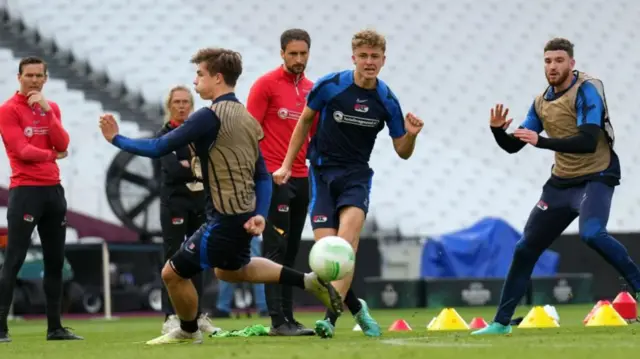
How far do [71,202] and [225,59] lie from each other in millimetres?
10862

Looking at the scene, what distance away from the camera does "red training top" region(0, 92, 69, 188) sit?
943 cm

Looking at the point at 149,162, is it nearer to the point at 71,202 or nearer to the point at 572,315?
the point at 71,202

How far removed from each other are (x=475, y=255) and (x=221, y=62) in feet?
36.3

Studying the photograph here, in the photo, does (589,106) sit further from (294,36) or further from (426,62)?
(426,62)

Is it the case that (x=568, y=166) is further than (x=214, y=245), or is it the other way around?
(x=568, y=166)

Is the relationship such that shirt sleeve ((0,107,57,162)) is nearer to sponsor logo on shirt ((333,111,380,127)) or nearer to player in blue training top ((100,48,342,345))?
player in blue training top ((100,48,342,345))

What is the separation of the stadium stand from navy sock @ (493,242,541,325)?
12.6 metres

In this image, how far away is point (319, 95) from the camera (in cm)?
848

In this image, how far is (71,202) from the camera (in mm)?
18094

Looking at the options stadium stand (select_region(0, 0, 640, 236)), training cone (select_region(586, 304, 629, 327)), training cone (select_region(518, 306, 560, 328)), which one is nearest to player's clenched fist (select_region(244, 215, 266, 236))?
training cone (select_region(518, 306, 560, 328))

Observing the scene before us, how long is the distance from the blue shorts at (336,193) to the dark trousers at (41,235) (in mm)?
2082

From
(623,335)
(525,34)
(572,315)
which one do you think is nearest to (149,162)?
(572,315)

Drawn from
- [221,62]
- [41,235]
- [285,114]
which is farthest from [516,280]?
[41,235]

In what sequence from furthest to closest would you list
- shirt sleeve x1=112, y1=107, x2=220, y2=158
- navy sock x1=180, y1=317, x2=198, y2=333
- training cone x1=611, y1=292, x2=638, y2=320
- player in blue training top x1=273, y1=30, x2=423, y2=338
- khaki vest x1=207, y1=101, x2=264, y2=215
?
training cone x1=611, y1=292, x2=638, y2=320, player in blue training top x1=273, y1=30, x2=423, y2=338, navy sock x1=180, y1=317, x2=198, y2=333, khaki vest x1=207, y1=101, x2=264, y2=215, shirt sleeve x1=112, y1=107, x2=220, y2=158
